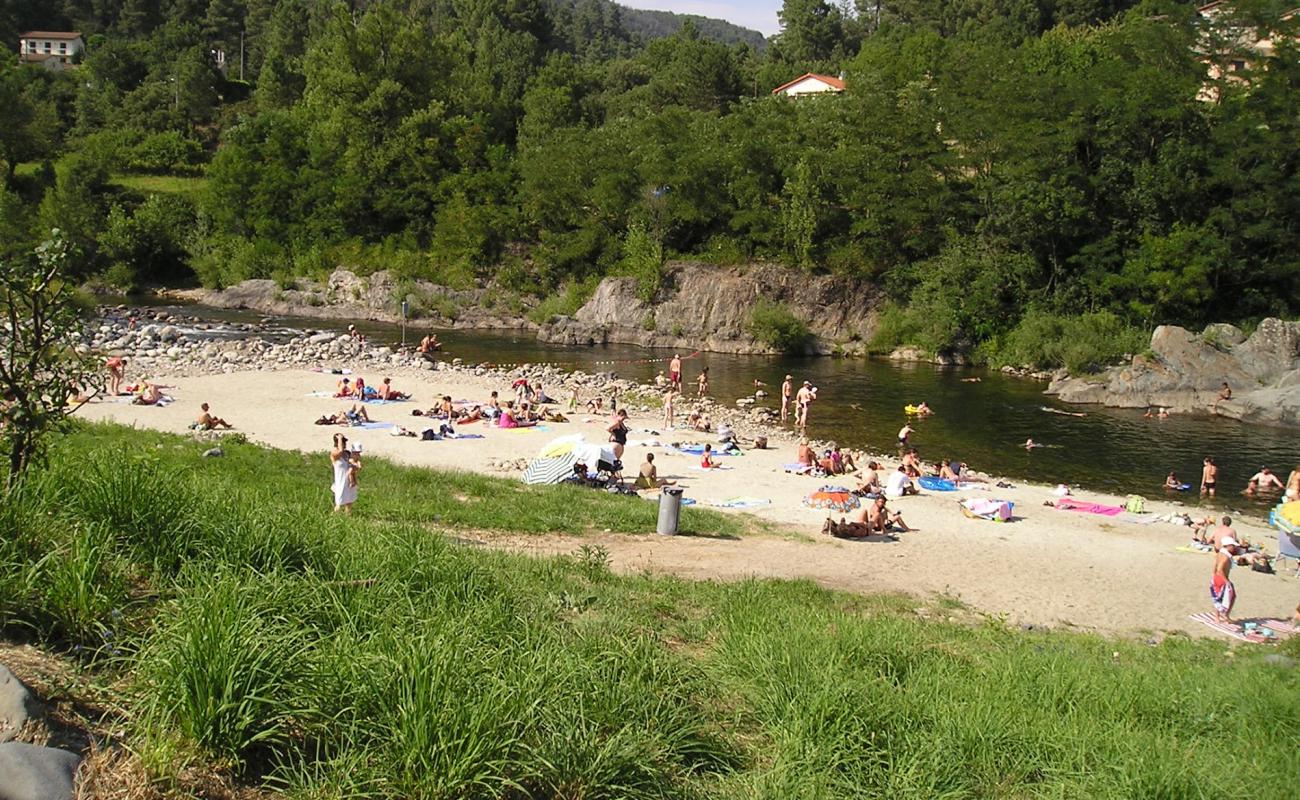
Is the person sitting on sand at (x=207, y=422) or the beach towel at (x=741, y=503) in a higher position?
the person sitting on sand at (x=207, y=422)

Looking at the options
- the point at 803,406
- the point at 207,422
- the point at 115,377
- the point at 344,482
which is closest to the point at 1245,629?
the point at 344,482

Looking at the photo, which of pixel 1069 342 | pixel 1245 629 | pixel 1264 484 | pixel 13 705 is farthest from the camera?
pixel 1069 342

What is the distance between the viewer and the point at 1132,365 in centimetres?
3716

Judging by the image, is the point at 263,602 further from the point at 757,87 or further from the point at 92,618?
the point at 757,87

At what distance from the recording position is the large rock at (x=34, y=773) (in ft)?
12.9

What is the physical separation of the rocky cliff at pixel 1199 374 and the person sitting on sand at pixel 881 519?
21.3 metres

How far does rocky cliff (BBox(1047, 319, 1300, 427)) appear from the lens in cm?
3450

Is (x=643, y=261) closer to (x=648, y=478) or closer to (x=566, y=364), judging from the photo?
(x=566, y=364)

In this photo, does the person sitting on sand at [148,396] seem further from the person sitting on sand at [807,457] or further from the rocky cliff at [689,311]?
the rocky cliff at [689,311]

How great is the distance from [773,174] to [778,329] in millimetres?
10343

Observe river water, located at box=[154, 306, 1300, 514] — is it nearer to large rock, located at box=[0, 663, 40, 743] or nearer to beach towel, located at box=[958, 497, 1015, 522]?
beach towel, located at box=[958, 497, 1015, 522]

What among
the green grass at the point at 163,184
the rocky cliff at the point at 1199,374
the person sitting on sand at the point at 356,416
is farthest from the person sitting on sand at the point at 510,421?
Answer: the green grass at the point at 163,184

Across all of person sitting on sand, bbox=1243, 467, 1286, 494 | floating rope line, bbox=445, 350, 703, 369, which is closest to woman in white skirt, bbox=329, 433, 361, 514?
person sitting on sand, bbox=1243, 467, 1286, 494

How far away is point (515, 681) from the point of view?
5.27 meters
